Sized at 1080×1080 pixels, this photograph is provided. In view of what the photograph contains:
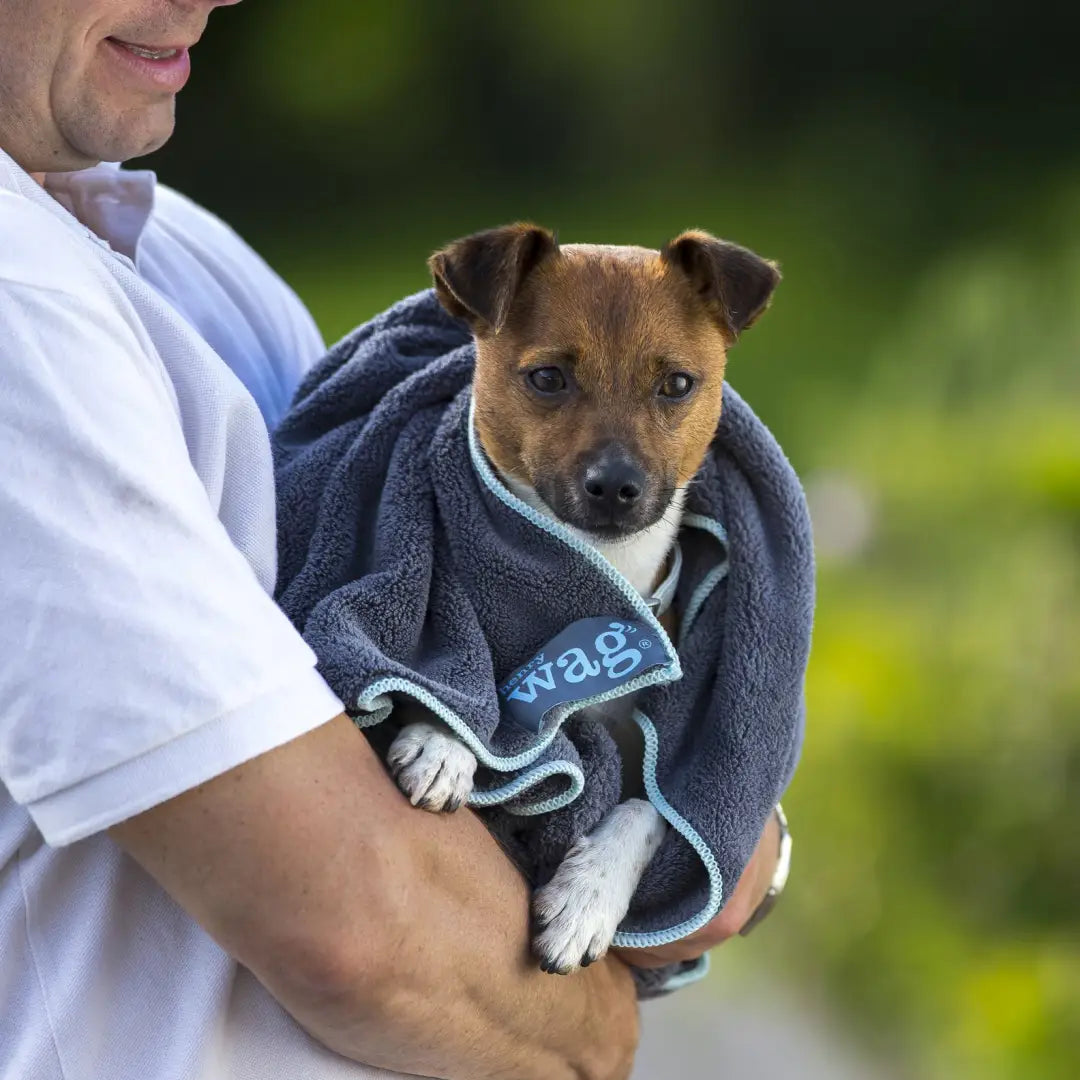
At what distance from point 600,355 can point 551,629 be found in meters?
0.37

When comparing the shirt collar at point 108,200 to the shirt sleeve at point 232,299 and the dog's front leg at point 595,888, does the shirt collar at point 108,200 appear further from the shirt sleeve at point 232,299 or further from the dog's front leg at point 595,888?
the dog's front leg at point 595,888

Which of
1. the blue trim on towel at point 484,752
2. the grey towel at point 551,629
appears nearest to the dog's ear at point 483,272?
the grey towel at point 551,629

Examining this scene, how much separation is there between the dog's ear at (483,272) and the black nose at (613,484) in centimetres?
21

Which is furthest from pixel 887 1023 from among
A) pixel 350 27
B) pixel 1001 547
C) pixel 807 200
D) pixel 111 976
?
pixel 350 27

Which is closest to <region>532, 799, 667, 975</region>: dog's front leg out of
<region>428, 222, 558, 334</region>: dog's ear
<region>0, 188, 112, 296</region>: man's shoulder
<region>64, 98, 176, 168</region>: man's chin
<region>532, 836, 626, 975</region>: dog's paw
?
<region>532, 836, 626, 975</region>: dog's paw

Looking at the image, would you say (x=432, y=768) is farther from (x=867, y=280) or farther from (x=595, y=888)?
(x=867, y=280)

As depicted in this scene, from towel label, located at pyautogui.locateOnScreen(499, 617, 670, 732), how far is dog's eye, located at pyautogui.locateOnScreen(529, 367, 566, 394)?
333mm

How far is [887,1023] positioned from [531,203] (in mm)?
4060

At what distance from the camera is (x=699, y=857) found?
1.49m

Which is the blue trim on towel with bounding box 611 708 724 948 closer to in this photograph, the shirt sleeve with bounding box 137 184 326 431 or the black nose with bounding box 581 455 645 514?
the black nose with bounding box 581 455 645 514

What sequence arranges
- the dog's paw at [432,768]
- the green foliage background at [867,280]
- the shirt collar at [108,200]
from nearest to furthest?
the dog's paw at [432,768]
the shirt collar at [108,200]
the green foliage background at [867,280]

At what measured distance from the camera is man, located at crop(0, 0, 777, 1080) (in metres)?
1.05

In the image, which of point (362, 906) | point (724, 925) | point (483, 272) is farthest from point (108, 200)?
point (724, 925)

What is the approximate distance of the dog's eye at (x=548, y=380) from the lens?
1708mm
